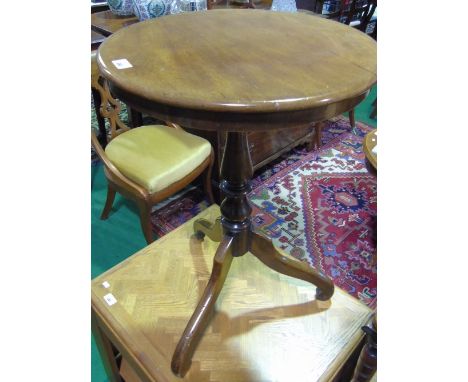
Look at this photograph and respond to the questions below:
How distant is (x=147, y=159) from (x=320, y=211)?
0.96 meters

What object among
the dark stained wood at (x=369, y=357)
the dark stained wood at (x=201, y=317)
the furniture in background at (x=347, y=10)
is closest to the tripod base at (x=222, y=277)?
the dark stained wood at (x=201, y=317)

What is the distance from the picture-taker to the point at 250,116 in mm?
563

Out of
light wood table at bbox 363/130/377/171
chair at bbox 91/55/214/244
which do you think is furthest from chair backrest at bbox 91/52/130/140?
light wood table at bbox 363/130/377/171

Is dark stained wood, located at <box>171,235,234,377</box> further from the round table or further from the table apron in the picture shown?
the table apron

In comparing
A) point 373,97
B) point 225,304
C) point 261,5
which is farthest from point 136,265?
point 373,97

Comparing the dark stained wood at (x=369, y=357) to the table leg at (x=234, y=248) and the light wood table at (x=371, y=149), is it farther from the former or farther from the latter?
the light wood table at (x=371, y=149)

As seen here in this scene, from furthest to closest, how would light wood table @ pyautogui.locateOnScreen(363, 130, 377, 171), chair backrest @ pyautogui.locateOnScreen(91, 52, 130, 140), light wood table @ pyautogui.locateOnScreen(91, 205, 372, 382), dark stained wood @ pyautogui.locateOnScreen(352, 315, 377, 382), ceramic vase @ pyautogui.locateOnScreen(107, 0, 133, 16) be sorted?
ceramic vase @ pyautogui.locateOnScreen(107, 0, 133, 16) → chair backrest @ pyautogui.locateOnScreen(91, 52, 130, 140) → light wood table @ pyautogui.locateOnScreen(363, 130, 377, 171) → light wood table @ pyautogui.locateOnScreen(91, 205, 372, 382) → dark stained wood @ pyautogui.locateOnScreen(352, 315, 377, 382)

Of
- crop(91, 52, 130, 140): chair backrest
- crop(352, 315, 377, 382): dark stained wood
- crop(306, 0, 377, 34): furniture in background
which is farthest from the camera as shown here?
crop(306, 0, 377, 34): furniture in background

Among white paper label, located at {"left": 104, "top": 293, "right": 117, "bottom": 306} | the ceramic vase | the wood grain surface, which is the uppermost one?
the wood grain surface

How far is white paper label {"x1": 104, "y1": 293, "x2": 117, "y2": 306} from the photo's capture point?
1.08 metres

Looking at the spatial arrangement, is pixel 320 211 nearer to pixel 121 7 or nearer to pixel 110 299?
pixel 110 299

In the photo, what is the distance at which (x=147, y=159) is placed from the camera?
4.99 feet

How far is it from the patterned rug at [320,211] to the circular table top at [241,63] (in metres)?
1.06

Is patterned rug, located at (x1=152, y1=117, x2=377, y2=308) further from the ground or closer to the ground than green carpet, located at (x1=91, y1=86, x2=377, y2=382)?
further from the ground
